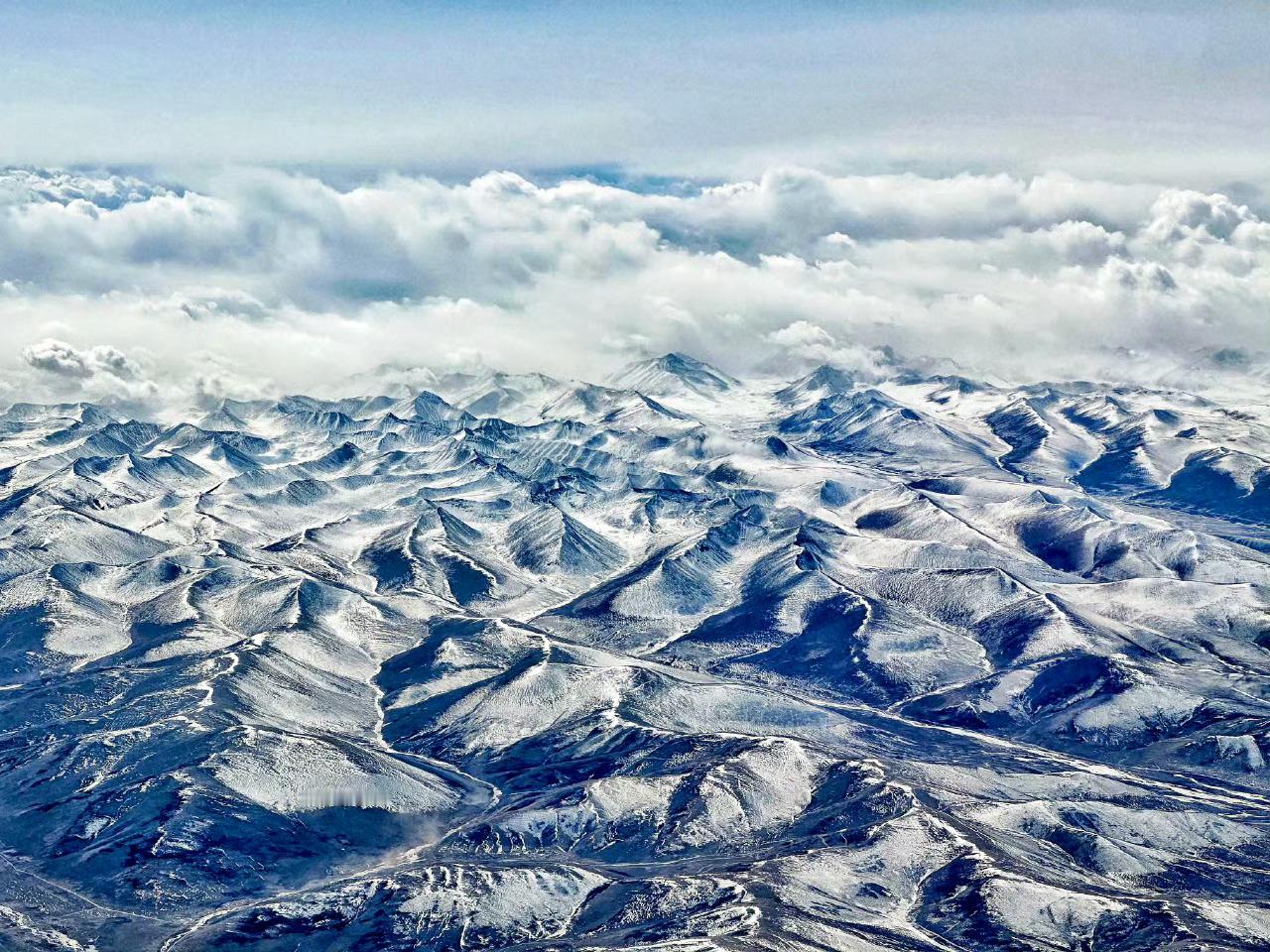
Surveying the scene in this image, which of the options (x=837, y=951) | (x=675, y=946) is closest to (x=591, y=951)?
(x=675, y=946)

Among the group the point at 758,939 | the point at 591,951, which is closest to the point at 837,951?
the point at 758,939

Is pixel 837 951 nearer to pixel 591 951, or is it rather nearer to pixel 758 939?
pixel 758 939

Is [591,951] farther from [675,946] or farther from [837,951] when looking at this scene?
[837,951]
